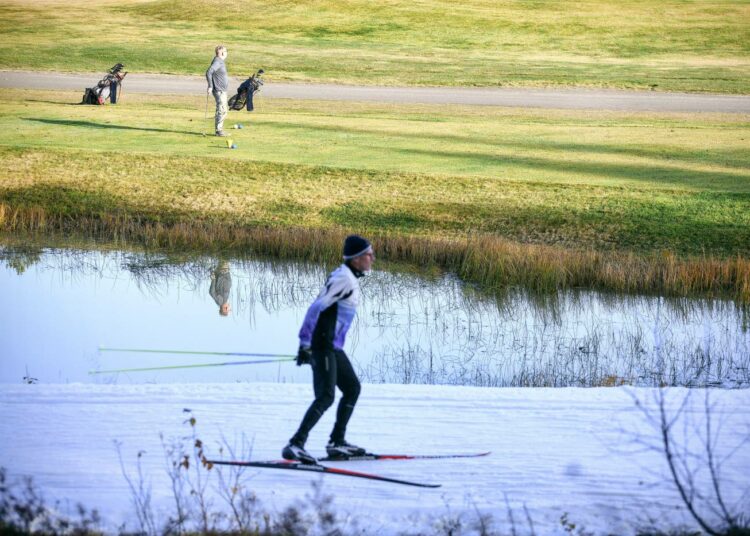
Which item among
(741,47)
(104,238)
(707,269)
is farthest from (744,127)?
(741,47)

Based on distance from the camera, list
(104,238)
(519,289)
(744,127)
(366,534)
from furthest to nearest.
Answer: (744,127)
(104,238)
(519,289)
(366,534)

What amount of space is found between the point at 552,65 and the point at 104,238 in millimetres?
31413

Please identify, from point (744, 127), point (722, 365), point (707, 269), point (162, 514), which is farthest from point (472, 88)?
point (162, 514)

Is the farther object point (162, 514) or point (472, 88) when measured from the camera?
point (472, 88)

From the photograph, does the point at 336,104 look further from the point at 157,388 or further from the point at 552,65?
the point at 157,388

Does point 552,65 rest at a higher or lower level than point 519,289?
higher

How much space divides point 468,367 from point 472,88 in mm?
27647

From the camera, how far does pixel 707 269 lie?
1579 cm

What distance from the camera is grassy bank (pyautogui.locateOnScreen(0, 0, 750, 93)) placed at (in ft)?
141

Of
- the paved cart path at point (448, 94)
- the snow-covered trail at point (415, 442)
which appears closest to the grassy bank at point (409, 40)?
the paved cart path at point (448, 94)

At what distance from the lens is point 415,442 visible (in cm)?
938

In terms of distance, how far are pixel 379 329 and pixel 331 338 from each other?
5291mm

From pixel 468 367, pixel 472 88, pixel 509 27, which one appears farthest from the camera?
pixel 509 27

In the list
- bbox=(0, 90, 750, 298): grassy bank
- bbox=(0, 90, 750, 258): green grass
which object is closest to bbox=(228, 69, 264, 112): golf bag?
bbox=(0, 90, 750, 258): green grass
